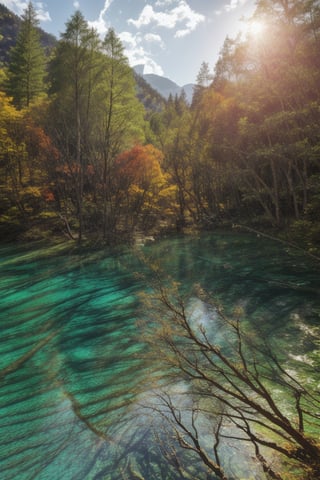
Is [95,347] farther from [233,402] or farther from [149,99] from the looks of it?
[149,99]

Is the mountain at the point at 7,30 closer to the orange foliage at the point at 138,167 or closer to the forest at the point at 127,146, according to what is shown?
the forest at the point at 127,146

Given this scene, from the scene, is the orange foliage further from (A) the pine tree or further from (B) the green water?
(A) the pine tree

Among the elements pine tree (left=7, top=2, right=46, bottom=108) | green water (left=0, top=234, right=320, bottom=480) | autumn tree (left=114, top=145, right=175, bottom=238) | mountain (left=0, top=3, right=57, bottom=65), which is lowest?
green water (left=0, top=234, right=320, bottom=480)

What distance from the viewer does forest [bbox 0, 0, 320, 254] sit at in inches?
529

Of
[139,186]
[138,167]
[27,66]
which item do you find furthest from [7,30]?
[139,186]

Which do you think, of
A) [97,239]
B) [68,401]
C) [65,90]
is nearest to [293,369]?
[68,401]

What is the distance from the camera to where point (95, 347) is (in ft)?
19.1

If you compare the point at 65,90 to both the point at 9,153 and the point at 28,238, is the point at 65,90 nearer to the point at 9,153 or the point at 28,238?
the point at 9,153

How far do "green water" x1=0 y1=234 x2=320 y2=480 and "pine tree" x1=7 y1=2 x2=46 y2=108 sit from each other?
21019 millimetres

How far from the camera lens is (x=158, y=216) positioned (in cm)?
2252

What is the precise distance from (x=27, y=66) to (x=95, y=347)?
30.5m

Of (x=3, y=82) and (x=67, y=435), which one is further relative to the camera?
(x=3, y=82)

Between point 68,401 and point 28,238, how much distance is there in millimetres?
17792

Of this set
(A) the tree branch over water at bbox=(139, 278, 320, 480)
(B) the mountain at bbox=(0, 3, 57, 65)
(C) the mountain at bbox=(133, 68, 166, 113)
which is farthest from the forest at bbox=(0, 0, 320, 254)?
(B) the mountain at bbox=(0, 3, 57, 65)
